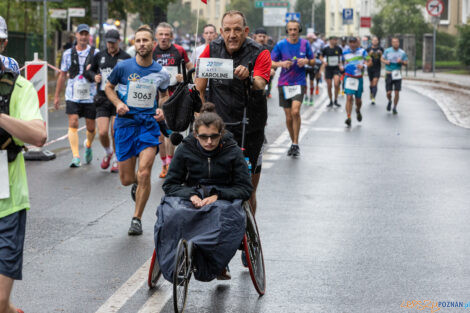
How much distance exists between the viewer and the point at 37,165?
524 inches

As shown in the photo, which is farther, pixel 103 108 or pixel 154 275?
pixel 103 108

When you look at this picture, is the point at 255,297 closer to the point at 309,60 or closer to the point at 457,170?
the point at 457,170

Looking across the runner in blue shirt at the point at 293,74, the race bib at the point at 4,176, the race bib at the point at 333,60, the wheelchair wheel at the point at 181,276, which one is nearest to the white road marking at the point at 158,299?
the wheelchair wheel at the point at 181,276

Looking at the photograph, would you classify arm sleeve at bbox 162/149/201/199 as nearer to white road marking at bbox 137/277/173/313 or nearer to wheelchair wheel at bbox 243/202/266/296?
wheelchair wheel at bbox 243/202/266/296

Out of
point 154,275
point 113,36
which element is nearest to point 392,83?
point 113,36

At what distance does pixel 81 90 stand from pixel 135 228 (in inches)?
201

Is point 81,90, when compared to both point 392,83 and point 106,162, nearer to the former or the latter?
point 106,162

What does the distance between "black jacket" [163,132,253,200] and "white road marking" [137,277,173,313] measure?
721 mm

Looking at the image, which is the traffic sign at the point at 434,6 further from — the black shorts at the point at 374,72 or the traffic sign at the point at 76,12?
the traffic sign at the point at 76,12

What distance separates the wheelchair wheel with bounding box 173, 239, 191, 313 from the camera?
5477mm

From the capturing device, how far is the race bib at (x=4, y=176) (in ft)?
14.7

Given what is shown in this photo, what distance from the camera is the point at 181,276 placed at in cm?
560

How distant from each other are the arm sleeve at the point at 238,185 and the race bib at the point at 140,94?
290 centimetres

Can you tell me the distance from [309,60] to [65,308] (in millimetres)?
9548
